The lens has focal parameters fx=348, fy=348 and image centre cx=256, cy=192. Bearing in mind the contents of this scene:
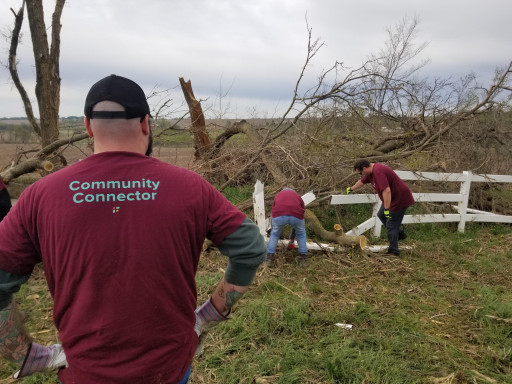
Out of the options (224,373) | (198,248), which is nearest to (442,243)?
(224,373)

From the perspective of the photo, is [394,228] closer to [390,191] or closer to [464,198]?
[390,191]

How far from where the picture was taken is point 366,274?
210 inches

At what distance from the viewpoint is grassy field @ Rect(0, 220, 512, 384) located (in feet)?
10.0

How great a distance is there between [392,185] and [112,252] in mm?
5670

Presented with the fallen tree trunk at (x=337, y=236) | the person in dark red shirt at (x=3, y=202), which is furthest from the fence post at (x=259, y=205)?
the person in dark red shirt at (x=3, y=202)

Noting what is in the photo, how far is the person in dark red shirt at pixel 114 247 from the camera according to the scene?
1.15 m

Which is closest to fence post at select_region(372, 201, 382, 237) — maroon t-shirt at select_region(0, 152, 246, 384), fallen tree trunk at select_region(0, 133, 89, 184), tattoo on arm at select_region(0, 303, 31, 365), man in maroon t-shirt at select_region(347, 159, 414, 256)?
man in maroon t-shirt at select_region(347, 159, 414, 256)

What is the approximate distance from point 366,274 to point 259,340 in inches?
97.3

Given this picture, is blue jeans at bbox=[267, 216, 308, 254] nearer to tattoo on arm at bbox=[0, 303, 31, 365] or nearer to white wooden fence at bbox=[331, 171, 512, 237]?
white wooden fence at bbox=[331, 171, 512, 237]

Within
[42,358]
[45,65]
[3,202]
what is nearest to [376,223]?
[3,202]

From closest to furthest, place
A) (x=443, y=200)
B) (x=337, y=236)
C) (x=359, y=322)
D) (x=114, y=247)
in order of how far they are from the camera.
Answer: (x=114, y=247) → (x=359, y=322) → (x=337, y=236) → (x=443, y=200)

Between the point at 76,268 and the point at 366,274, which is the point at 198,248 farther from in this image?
the point at 366,274

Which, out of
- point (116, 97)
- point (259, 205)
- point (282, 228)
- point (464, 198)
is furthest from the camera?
point (464, 198)

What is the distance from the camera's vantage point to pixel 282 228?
217 inches
